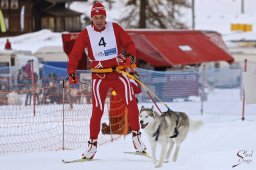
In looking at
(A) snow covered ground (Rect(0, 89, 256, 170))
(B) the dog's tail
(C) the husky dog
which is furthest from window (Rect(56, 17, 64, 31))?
(C) the husky dog

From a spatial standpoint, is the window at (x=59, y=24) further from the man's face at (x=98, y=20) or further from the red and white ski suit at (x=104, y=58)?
the man's face at (x=98, y=20)

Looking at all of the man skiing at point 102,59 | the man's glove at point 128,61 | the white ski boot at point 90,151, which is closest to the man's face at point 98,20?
the man skiing at point 102,59

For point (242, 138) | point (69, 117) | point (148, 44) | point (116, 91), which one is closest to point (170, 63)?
point (148, 44)

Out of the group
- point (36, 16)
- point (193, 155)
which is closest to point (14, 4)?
point (36, 16)

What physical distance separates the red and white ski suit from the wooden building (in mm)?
38040

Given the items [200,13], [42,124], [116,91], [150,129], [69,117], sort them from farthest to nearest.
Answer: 1. [200,13]
2. [69,117]
3. [42,124]
4. [116,91]
5. [150,129]

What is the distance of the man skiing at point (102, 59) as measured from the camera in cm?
791

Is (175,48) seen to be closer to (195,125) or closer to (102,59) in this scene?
(195,125)

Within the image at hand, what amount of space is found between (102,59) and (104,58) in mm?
27

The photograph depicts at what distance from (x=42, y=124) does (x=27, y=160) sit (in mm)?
5063

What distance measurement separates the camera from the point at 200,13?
9212 centimetres

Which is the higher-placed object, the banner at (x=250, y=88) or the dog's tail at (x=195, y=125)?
the banner at (x=250, y=88)

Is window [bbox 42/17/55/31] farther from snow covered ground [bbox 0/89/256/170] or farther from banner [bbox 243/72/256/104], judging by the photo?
banner [bbox 243/72/256/104]

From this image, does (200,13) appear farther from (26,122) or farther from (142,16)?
(26,122)
